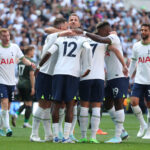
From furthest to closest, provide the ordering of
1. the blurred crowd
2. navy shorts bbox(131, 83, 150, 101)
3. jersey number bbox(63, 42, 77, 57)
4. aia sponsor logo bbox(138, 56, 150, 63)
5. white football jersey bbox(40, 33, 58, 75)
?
1. the blurred crowd
2. navy shorts bbox(131, 83, 150, 101)
3. aia sponsor logo bbox(138, 56, 150, 63)
4. white football jersey bbox(40, 33, 58, 75)
5. jersey number bbox(63, 42, 77, 57)

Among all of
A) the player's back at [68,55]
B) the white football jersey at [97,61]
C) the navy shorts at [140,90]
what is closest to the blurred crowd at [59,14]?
the navy shorts at [140,90]

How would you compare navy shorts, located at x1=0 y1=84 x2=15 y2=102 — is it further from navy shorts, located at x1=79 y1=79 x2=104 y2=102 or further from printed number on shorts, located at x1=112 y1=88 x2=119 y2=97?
printed number on shorts, located at x1=112 y1=88 x2=119 y2=97

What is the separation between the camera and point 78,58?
10.8 m

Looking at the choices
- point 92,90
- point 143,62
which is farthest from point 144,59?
point 92,90

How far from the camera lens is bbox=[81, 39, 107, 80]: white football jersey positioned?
11.0 m

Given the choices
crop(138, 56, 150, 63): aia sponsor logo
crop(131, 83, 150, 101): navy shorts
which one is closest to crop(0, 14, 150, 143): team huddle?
crop(131, 83, 150, 101): navy shorts

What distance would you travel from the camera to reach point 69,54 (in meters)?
10.6

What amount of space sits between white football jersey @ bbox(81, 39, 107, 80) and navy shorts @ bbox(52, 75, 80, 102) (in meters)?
0.53

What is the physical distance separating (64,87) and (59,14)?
64.2ft

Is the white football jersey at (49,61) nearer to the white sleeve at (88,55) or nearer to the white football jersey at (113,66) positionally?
the white sleeve at (88,55)

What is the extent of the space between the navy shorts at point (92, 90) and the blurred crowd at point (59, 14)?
15.9 m

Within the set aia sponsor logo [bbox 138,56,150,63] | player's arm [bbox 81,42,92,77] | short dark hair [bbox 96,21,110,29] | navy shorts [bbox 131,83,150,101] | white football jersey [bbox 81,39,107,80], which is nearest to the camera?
player's arm [bbox 81,42,92,77]

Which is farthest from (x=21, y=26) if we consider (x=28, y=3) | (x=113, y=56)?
(x=113, y=56)

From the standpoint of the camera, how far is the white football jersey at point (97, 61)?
11.0 metres
